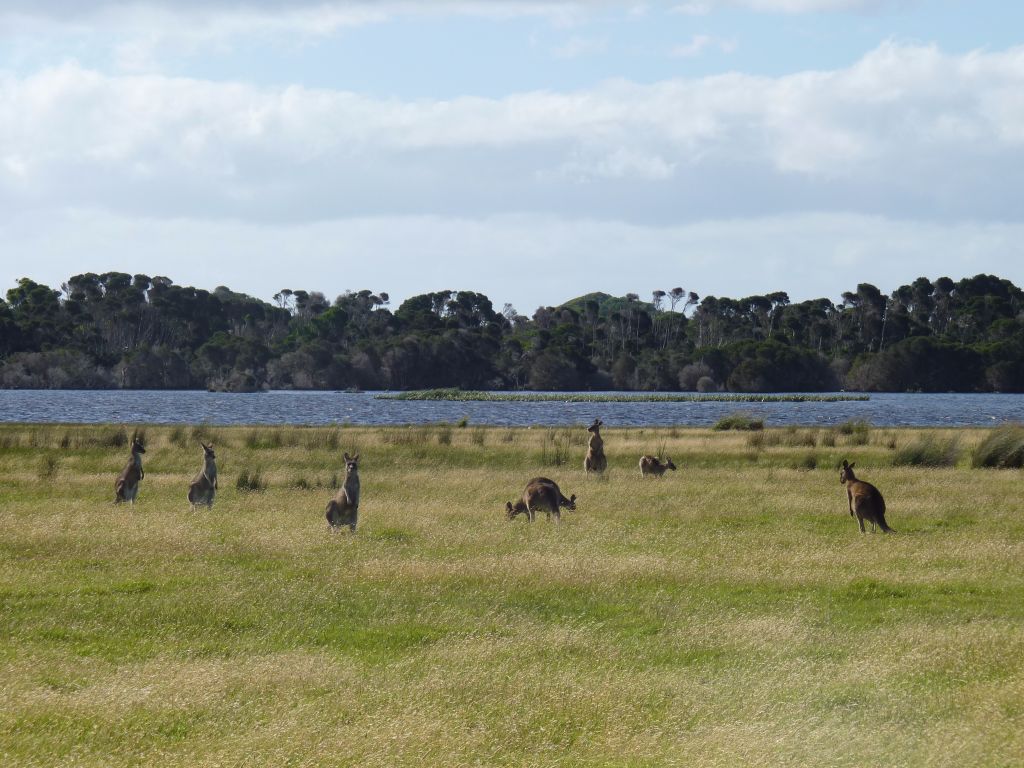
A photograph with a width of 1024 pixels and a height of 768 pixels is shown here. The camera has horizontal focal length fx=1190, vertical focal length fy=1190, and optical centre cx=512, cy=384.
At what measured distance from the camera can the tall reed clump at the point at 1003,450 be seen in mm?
28828

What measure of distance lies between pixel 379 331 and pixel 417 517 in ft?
534

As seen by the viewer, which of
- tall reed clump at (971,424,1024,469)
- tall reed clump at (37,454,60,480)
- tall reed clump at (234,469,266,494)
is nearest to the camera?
tall reed clump at (234,469,266,494)

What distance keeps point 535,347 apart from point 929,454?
Result: 135 metres

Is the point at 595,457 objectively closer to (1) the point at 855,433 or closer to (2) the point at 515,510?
(2) the point at 515,510

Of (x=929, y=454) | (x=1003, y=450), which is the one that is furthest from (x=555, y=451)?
(x=1003, y=450)

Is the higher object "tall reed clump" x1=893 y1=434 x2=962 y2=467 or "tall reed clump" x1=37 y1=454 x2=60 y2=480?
"tall reed clump" x1=893 y1=434 x2=962 y2=467

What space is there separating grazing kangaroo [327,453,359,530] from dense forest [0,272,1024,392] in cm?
12934

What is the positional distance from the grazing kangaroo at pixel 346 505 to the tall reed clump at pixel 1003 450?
18106 millimetres

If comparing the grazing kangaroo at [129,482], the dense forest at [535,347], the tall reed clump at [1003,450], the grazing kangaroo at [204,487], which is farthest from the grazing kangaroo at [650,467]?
the dense forest at [535,347]

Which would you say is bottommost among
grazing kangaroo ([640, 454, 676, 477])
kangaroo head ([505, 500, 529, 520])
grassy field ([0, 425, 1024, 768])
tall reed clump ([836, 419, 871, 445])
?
grassy field ([0, 425, 1024, 768])

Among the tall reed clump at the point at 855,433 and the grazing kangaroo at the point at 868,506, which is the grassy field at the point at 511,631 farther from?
the tall reed clump at the point at 855,433

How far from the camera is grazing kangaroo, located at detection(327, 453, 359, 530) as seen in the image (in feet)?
56.0

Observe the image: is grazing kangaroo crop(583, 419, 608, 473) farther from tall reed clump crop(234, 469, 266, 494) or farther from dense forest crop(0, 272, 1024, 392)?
dense forest crop(0, 272, 1024, 392)

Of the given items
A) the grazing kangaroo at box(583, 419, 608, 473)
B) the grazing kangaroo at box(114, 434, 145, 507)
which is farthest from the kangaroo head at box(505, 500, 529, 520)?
the grazing kangaroo at box(583, 419, 608, 473)
